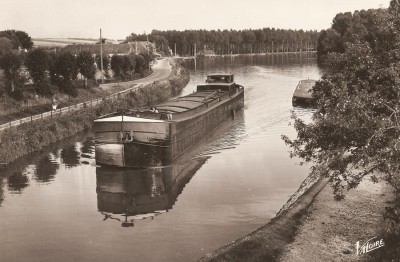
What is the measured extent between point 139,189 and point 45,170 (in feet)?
26.1

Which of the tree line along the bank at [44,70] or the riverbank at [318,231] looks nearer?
the riverbank at [318,231]

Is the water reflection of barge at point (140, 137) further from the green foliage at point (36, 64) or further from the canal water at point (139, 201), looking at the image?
the green foliage at point (36, 64)

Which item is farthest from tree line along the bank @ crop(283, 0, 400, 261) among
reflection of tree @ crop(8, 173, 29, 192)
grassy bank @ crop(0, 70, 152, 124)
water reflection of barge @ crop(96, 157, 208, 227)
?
grassy bank @ crop(0, 70, 152, 124)

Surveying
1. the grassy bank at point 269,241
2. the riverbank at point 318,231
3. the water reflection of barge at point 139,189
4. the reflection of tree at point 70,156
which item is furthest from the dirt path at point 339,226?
the reflection of tree at point 70,156

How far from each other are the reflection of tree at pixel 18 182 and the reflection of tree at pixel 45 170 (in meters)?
0.81

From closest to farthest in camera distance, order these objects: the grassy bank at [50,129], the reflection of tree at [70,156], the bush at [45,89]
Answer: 1. the grassy bank at [50,129]
2. the reflection of tree at [70,156]
3. the bush at [45,89]

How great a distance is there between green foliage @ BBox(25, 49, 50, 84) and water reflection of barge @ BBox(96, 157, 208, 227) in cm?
2271

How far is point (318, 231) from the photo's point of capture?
1859cm

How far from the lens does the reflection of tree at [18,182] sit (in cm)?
2795

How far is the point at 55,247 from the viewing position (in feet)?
64.1

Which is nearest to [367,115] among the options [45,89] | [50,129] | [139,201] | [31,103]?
[139,201]

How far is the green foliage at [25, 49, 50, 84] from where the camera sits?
1961 inches

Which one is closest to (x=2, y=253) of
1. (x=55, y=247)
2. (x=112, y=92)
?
(x=55, y=247)

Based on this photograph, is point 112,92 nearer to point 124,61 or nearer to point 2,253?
point 124,61
